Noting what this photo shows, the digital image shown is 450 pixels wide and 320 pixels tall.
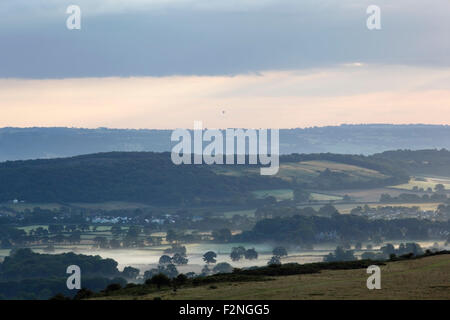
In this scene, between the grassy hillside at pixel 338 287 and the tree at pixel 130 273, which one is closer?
the grassy hillside at pixel 338 287

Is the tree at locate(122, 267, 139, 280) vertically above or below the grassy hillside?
above

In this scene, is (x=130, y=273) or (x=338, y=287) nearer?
(x=338, y=287)

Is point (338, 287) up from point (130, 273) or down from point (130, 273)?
down

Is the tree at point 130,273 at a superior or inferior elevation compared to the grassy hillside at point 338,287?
superior

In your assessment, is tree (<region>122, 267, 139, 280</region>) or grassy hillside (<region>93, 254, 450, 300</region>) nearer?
grassy hillside (<region>93, 254, 450, 300</region>)
